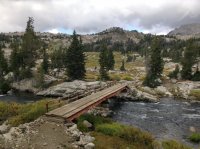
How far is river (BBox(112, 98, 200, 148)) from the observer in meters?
42.1

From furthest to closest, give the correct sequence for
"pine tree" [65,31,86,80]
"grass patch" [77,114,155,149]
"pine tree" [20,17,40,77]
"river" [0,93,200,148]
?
1. "pine tree" [20,17,40,77]
2. "pine tree" [65,31,86,80]
3. "river" [0,93,200,148]
4. "grass patch" [77,114,155,149]

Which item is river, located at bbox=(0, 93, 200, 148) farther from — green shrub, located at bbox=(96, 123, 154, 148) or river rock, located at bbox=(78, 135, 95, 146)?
river rock, located at bbox=(78, 135, 95, 146)

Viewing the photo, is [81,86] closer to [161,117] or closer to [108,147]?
[161,117]

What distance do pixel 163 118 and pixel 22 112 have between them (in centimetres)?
2453

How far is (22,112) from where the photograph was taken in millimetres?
39719

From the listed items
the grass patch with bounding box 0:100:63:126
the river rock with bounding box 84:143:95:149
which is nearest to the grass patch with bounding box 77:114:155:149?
the river rock with bounding box 84:143:95:149

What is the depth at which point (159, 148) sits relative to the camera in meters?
28.7

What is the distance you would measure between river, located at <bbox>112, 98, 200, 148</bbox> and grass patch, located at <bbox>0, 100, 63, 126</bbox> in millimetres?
13853

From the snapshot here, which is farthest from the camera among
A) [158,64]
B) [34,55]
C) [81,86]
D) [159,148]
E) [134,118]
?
[34,55]

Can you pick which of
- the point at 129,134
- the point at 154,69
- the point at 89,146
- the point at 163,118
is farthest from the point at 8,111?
the point at 154,69

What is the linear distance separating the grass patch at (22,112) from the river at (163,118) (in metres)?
13.9

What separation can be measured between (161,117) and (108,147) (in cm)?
2827

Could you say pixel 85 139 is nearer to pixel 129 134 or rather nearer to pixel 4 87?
pixel 129 134

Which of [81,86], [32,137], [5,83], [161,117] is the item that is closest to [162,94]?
[81,86]
